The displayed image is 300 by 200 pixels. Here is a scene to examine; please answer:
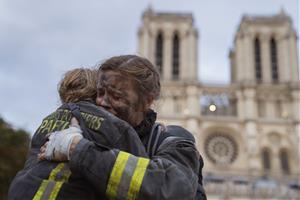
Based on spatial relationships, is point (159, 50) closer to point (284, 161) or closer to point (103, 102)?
point (284, 161)

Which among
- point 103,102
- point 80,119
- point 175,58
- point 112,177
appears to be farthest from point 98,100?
point 175,58

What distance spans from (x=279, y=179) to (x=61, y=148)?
37053 mm

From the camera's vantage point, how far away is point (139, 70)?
5.42ft

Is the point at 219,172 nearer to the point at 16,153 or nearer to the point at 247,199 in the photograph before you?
the point at 247,199

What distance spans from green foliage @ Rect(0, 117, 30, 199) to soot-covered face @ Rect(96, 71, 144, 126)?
47.5 feet

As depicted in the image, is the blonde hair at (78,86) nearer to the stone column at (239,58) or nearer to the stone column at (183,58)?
the stone column at (183,58)

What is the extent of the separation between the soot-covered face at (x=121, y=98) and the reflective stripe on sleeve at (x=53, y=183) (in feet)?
0.92

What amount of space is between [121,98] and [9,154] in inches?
618

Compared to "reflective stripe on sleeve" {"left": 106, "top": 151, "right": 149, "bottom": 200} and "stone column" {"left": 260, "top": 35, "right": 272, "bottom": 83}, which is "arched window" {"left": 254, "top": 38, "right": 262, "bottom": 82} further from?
"reflective stripe on sleeve" {"left": 106, "top": 151, "right": 149, "bottom": 200}

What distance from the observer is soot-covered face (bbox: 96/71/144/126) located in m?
1.63

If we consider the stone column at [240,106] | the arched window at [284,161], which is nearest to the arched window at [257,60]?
the stone column at [240,106]

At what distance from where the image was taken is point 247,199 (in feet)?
111

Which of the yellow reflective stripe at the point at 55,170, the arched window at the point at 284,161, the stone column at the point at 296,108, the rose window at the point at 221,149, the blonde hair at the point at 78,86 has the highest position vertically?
the blonde hair at the point at 78,86

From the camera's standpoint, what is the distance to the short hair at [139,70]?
164 cm
